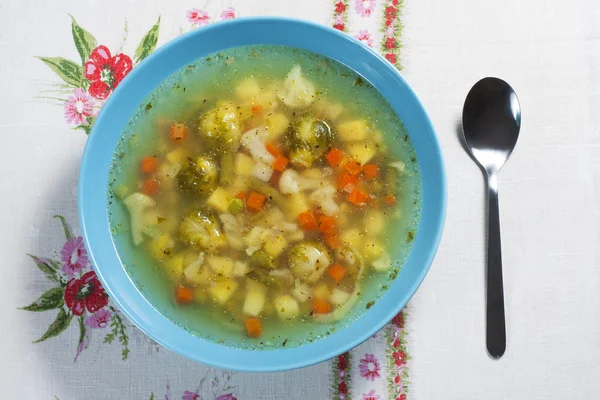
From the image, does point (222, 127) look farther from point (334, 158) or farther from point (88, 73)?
point (88, 73)

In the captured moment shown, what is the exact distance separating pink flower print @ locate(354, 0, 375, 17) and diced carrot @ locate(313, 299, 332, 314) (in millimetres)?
1347

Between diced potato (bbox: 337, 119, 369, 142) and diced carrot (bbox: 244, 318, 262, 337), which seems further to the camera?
diced potato (bbox: 337, 119, 369, 142)

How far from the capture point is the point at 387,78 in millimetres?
2412

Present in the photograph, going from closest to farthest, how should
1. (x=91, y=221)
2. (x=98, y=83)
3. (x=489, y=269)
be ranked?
1. (x=91, y=221)
2. (x=489, y=269)
3. (x=98, y=83)

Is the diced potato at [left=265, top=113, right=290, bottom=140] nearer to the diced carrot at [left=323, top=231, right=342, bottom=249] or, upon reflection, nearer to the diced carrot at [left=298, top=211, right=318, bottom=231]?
the diced carrot at [left=298, top=211, right=318, bottom=231]

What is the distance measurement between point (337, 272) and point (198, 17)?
136cm

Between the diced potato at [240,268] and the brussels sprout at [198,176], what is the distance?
33cm

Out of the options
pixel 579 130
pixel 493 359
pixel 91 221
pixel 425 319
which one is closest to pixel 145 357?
→ pixel 91 221

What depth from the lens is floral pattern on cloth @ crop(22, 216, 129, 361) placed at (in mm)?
2639

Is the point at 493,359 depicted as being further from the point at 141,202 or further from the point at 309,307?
the point at 141,202

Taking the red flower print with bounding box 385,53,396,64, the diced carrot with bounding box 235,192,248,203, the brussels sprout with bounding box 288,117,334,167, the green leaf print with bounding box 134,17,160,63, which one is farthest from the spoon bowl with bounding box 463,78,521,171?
the green leaf print with bounding box 134,17,160,63

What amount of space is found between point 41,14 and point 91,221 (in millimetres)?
1121

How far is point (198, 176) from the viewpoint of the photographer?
Result: 249cm

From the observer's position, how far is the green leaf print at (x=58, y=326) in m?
2.65
